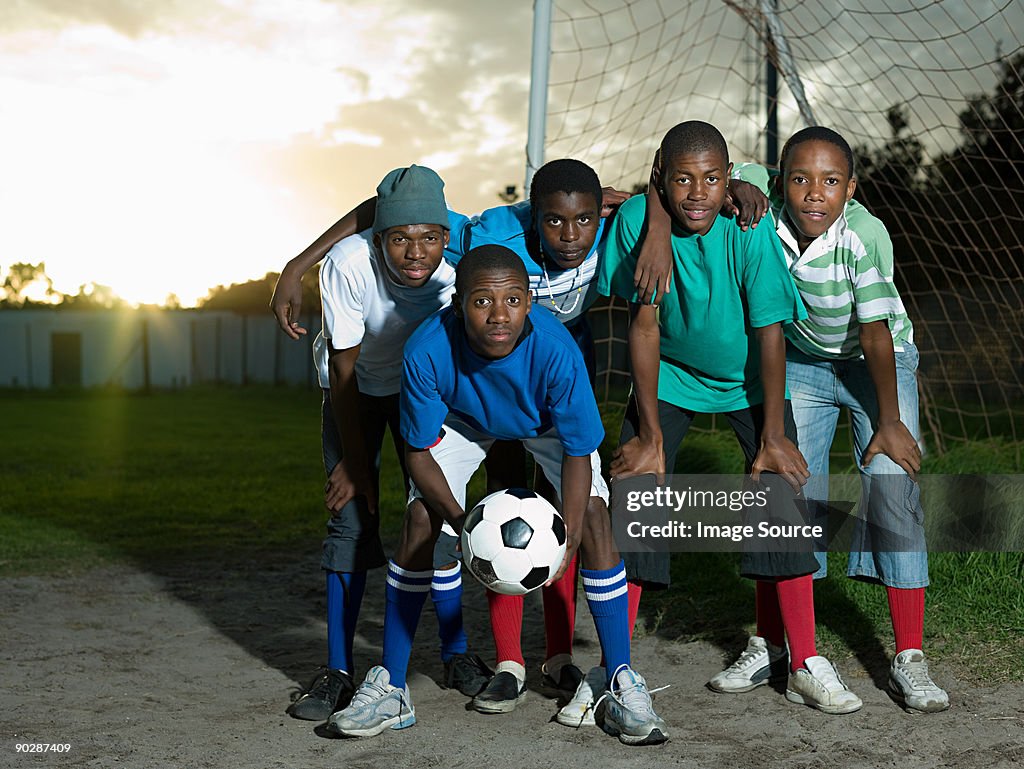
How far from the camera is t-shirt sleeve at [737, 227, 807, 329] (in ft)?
10.8

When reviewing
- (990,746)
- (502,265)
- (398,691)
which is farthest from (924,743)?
(502,265)

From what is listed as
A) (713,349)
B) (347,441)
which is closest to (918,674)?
(713,349)

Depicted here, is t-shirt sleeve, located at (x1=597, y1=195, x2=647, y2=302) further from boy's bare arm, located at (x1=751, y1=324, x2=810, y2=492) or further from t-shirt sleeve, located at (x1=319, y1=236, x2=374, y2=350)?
t-shirt sleeve, located at (x1=319, y1=236, x2=374, y2=350)

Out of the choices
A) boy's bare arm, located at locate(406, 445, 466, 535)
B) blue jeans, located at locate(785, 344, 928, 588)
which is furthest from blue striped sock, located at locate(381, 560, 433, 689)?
blue jeans, located at locate(785, 344, 928, 588)

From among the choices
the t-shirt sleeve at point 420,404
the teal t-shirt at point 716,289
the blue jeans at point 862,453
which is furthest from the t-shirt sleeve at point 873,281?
the t-shirt sleeve at point 420,404

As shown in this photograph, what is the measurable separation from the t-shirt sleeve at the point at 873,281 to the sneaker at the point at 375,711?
1837 mm

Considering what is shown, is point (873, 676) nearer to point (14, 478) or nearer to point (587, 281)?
point (587, 281)

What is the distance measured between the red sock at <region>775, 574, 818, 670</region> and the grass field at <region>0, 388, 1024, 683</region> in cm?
58

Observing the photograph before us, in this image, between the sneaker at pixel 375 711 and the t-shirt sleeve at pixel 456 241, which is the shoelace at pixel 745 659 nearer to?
the sneaker at pixel 375 711

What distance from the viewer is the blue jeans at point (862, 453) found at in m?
3.57

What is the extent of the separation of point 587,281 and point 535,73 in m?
2.47

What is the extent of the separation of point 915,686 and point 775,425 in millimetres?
952

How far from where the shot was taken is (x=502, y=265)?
305cm

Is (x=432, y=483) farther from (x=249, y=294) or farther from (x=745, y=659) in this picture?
(x=249, y=294)
